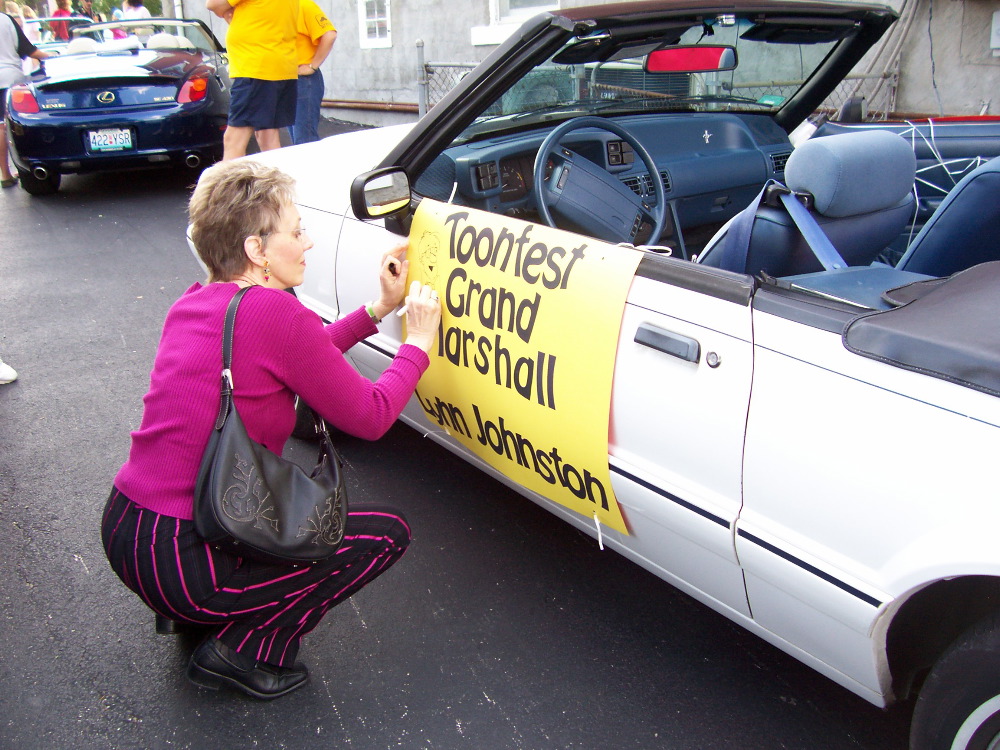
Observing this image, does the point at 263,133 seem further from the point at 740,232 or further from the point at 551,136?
the point at 740,232

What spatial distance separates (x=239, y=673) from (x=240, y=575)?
0.32m

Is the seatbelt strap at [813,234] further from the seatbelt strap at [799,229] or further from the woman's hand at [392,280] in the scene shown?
the woman's hand at [392,280]

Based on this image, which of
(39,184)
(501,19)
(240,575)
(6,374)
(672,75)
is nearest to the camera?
(240,575)

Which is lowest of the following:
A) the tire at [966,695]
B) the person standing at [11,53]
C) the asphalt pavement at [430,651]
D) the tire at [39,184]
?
the asphalt pavement at [430,651]

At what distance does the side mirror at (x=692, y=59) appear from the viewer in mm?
2705

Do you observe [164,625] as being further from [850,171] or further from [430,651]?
[850,171]

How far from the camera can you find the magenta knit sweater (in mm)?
1803

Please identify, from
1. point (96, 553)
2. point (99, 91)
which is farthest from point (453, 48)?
point (96, 553)

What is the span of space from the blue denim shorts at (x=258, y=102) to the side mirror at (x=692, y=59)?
3.90 m

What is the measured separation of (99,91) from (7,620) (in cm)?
563

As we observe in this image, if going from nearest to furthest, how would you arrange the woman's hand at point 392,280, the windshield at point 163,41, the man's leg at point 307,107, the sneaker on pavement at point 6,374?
the woman's hand at point 392,280 < the sneaker on pavement at point 6,374 < the man's leg at point 307,107 < the windshield at point 163,41

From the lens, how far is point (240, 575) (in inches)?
74.1

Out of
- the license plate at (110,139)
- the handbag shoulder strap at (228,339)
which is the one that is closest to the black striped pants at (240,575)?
the handbag shoulder strap at (228,339)

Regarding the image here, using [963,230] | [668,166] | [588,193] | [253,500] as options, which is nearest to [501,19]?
[668,166]
